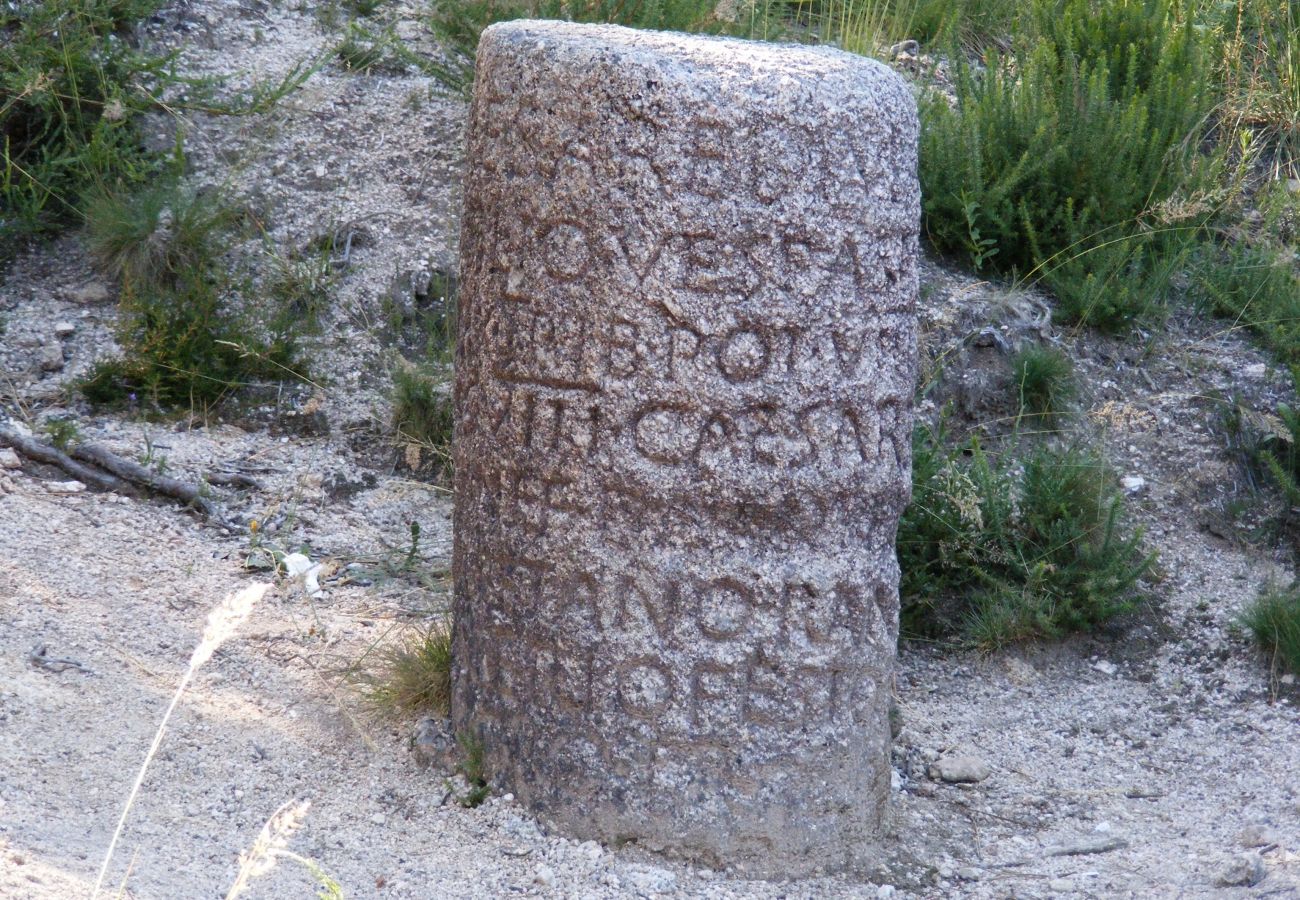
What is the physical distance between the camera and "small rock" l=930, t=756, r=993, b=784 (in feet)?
10.3

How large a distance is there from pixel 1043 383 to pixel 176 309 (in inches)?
106

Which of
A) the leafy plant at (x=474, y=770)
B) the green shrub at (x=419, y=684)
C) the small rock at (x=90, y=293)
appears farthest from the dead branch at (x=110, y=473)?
the leafy plant at (x=474, y=770)

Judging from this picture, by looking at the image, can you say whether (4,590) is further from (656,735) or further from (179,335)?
(656,735)

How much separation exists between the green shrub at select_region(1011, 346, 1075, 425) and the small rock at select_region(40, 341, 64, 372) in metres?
2.95

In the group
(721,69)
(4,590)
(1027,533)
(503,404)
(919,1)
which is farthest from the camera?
(919,1)

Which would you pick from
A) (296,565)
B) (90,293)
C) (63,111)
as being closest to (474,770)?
(296,565)

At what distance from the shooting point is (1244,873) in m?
2.61

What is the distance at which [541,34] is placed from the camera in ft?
8.11

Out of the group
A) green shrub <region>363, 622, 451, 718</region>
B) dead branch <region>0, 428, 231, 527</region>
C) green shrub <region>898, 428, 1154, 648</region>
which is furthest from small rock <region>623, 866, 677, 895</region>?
dead branch <region>0, 428, 231, 527</region>

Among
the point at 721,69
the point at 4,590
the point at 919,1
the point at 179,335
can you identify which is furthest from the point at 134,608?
the point at 919,1

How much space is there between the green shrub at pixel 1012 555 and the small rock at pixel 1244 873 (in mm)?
1022

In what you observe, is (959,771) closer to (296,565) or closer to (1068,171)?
(296,565)

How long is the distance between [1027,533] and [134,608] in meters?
2.31

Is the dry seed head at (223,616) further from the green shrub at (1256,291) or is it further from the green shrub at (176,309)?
the green shrub at (1256,291)
